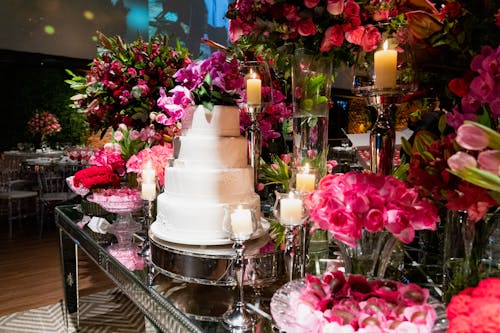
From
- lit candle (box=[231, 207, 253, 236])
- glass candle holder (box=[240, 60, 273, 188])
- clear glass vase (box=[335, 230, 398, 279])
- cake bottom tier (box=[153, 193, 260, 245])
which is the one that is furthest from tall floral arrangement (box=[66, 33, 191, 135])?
clear glass vase (box=[335, 230, 398, 279])

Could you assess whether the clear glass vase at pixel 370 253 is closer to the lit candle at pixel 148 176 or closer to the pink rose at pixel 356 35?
the pink rose at pixel 356 35

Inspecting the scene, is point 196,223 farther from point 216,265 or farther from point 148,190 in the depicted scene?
point 148,190

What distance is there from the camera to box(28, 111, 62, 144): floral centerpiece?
8.14 metres

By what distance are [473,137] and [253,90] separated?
1130 mm

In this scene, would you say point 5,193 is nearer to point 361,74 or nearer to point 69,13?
point 69,13

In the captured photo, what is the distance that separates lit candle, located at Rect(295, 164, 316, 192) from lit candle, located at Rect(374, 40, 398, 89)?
409mm

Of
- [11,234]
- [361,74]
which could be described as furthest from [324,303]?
[11,234]

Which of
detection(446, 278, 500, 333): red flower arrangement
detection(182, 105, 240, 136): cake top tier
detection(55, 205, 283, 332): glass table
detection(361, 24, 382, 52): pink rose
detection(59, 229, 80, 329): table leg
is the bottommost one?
detection(59, 229, 80, 329): table leg

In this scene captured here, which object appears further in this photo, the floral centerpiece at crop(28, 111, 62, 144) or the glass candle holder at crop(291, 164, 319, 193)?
the floral centerpiece at crop(28, 111, 62, 144)

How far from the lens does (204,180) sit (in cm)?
150

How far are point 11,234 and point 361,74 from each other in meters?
5.92

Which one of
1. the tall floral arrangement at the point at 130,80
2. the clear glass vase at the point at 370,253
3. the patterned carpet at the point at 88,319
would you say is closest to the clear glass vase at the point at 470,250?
the clear glass vase at the point at 370,253

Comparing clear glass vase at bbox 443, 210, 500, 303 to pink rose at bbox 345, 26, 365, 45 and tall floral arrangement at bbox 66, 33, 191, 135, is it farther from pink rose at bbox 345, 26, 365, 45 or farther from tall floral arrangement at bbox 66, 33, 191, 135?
tall floral arrangement at bbox 66, 33, 191, 135

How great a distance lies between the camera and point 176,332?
1206mm
